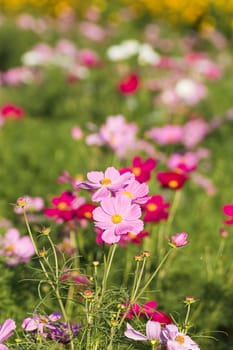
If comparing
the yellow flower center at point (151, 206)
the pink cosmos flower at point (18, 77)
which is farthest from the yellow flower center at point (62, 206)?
the pink cosmos flower at point (18, 77)

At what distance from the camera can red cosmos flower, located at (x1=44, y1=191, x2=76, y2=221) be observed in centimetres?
217

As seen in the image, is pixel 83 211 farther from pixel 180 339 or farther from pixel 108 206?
pixel 180 339

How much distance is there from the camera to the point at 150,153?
3.78 meters

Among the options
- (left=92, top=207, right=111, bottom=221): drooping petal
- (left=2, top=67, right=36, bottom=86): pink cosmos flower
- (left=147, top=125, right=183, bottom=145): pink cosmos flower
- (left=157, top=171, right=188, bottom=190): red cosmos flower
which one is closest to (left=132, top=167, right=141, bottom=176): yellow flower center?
(left=157, top=171, right=188, bottom=190): red cosmos flower

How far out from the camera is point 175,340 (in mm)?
1518

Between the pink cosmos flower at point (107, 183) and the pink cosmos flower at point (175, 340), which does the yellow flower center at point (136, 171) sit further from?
the pink cosmos flower at point (175, 340)

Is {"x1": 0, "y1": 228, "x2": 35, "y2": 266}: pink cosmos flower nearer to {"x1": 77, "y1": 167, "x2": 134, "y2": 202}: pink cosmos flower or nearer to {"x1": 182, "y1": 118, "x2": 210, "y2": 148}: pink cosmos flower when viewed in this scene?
{"x1": 77, "y1": 167, "x2": 134, "y2": 202}: pink cosmos flower

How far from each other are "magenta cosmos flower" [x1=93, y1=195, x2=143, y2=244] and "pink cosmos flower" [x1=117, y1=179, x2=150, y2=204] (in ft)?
0.12

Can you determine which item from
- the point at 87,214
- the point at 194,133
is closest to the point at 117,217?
the point at 87,214

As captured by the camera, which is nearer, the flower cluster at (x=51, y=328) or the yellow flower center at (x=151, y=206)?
the flower cluster at (x=51, y=328)

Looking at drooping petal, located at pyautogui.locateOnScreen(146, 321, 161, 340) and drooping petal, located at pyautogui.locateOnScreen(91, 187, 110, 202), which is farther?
drooping petal, located at pyautogui.locateOnScreen(91, 187, 110, 202)

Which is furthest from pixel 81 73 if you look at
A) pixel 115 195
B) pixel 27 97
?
pixel 115 195

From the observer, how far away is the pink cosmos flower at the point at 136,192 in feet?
5.41

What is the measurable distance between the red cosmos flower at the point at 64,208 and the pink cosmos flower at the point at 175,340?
2.35ft
